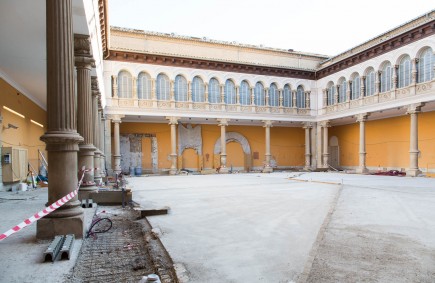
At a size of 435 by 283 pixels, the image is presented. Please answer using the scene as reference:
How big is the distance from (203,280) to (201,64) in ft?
78.6

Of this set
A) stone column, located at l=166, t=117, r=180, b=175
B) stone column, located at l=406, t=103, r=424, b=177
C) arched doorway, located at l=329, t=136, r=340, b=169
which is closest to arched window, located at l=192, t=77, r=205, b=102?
→ stone column, located at l=166, t=117, r=180, b=175

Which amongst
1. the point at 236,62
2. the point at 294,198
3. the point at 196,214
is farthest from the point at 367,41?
the point at 196,214

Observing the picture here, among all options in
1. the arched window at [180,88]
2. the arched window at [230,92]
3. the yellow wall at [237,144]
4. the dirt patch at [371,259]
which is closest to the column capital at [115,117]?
the yellow wall at [237,144]

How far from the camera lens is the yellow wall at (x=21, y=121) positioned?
12945 millimetres

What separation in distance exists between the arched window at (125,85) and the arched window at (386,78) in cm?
1884

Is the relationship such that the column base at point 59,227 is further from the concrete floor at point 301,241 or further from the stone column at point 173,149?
the stone column at point 173,149

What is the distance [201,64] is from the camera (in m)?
26.0

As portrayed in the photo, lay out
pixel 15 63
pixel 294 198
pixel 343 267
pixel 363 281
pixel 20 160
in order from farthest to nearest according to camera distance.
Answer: pixel 20 160 < pixel 15 63 < pixel 294 198 < pixel 343 267 < pixel 363 281

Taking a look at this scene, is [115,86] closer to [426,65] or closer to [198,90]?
[198,90]

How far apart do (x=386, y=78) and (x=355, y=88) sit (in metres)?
2.95

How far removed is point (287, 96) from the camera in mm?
29031

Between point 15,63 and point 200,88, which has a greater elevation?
point 200,88

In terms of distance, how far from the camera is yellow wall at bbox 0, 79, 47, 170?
510 inches

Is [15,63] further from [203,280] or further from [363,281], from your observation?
[363,281]
